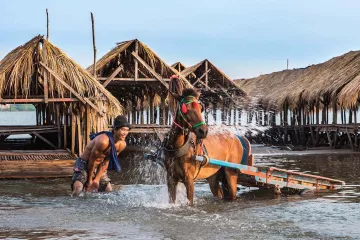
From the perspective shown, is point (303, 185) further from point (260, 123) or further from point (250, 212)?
point (260, 123)

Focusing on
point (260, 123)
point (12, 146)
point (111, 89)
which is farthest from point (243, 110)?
point (12, 146)

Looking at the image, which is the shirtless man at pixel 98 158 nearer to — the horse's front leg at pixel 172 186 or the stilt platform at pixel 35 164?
the horse's front leg at pixel 172 186

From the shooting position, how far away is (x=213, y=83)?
30.7m

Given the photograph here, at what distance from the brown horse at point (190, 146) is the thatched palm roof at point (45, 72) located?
6.10 m

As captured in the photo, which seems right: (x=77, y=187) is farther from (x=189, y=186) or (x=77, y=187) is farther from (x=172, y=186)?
(x=189, y=186)

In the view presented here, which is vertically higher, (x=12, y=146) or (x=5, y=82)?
(x=5, y=82)

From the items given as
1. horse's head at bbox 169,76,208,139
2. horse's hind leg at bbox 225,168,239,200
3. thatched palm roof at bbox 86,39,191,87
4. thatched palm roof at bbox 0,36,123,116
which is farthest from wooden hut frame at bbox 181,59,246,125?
horse's head at bbox 169,76,208,139

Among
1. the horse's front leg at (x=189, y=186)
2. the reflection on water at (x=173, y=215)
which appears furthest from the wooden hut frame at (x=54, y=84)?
the horse's front leg at (x=189, y=186)

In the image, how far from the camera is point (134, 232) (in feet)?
26.8

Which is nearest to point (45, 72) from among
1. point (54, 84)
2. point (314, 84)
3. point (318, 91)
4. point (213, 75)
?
point (54, 84)

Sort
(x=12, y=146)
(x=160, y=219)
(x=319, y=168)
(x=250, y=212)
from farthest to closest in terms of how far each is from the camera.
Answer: (x=12, y=146)
(x=319, y=168)
(x=250, y=212)
(x=160, y=219)

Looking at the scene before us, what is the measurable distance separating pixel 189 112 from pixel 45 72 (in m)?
7.57

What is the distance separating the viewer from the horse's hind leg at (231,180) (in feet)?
34.6

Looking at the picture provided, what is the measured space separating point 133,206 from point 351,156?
1521 cm
